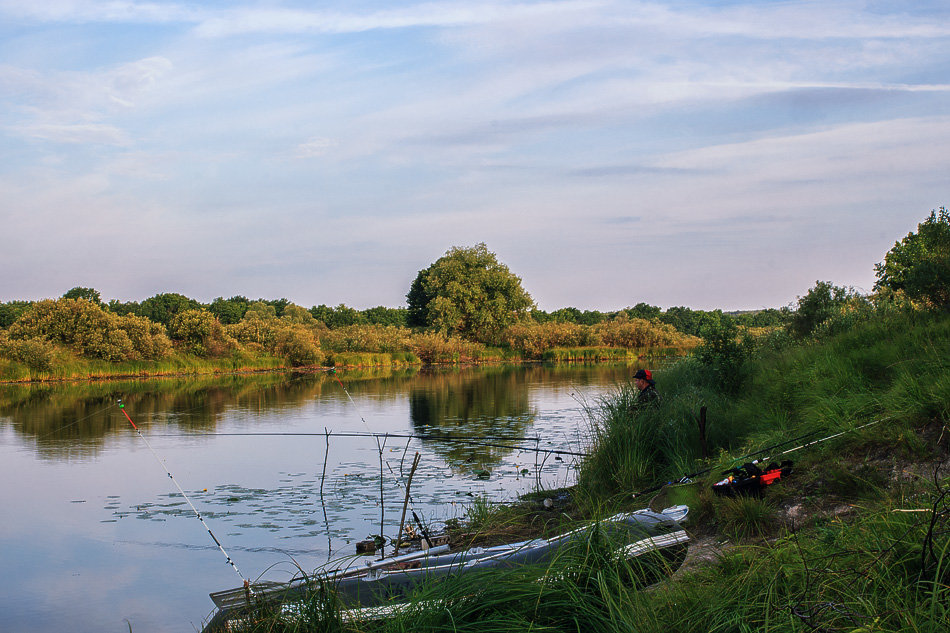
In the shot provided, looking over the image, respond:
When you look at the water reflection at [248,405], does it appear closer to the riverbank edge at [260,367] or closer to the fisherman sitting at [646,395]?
the riverbank edge at [260,367]

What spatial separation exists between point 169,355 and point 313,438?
82.1 ft

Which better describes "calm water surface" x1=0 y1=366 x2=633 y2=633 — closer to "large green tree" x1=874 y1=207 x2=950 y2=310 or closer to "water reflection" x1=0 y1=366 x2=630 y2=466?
"water reflection" x1=0 y1=366 x2=630 y2=466

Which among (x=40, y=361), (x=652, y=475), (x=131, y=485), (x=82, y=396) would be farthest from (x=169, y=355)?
(x=652, y=475)

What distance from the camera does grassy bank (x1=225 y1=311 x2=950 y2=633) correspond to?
3.41 metres

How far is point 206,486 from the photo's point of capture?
1190 centimetres

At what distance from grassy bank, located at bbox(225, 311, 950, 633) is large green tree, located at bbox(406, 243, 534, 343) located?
45.0 meters

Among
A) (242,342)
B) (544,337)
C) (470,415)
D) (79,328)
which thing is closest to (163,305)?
(242,342)

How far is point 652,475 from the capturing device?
9.59 metres

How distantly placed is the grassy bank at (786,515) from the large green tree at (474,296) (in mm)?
44984

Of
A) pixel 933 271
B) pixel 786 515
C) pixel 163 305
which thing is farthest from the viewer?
pixel 163 305

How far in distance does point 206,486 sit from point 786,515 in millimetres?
8961

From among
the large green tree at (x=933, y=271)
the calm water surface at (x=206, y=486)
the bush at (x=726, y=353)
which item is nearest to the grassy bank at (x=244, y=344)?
the calm water surface at (x=206, y=486)

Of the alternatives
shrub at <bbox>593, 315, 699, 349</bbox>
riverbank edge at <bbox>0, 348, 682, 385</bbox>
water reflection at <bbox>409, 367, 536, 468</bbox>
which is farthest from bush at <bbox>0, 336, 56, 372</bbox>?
shrub at <bbox>593, 315, 699, 349</bbox>

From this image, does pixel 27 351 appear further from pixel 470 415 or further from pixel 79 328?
pixel 470 415
